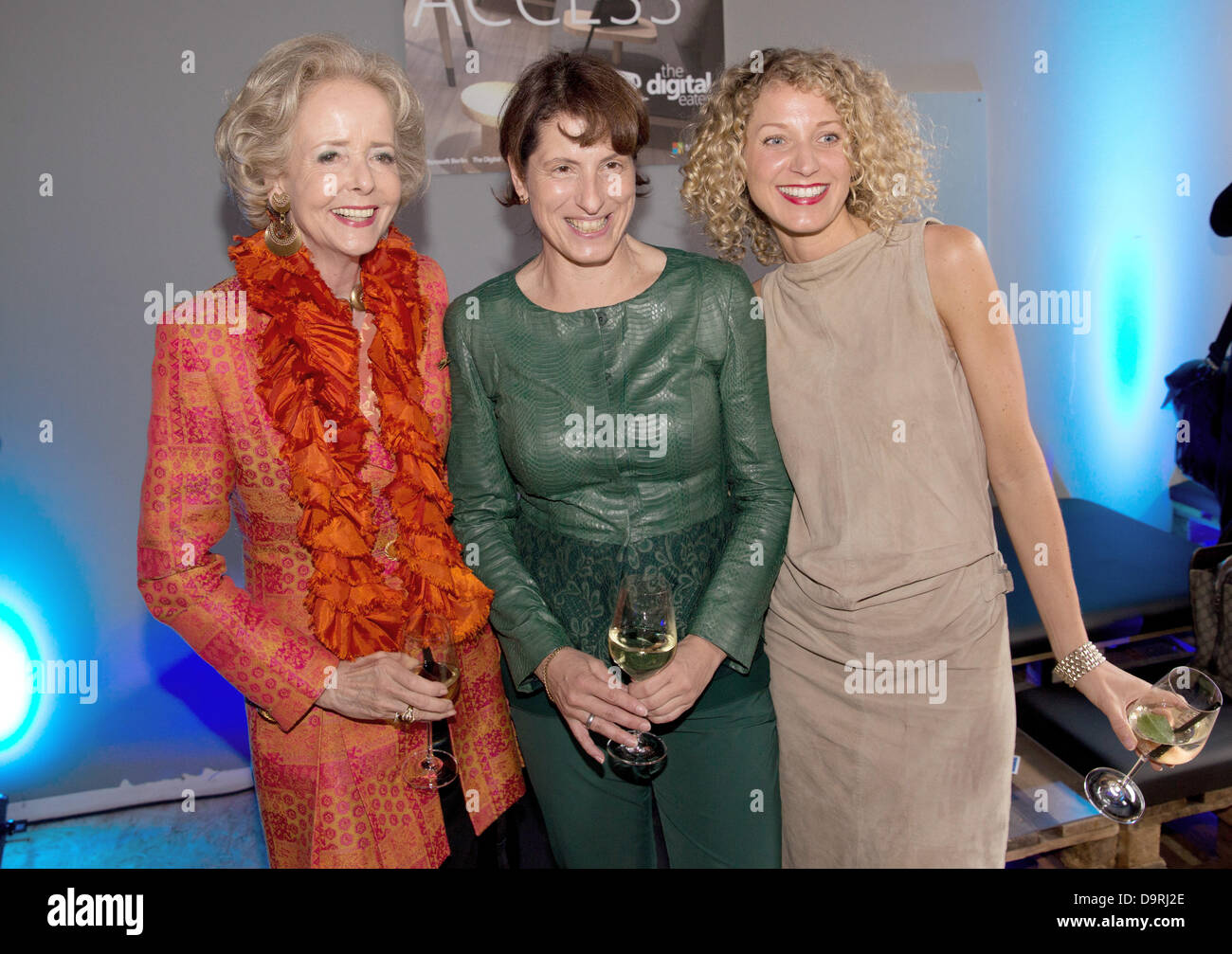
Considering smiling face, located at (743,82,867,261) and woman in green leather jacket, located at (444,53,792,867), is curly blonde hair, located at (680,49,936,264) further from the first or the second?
woman in green leather jacket, located at (444,53,792,867)

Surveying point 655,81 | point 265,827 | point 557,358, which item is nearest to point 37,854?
point 265,827

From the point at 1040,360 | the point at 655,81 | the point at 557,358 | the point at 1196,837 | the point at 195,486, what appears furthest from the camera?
the point at 1040,360

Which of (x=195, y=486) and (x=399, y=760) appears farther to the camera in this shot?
(x=399, y=760)

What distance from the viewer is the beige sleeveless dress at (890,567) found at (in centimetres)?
190

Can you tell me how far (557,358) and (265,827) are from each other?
1.11 m

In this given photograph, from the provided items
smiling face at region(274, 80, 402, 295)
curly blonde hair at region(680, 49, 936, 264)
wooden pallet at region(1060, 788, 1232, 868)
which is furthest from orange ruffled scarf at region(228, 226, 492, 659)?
wooden pallet at region(1060, 788, 1232, 868)

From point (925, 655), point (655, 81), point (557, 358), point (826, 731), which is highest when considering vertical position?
point (655, 81)

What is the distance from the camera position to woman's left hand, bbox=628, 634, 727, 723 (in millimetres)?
1777

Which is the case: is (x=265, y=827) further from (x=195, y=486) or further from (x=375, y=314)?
(x=375, y=314)

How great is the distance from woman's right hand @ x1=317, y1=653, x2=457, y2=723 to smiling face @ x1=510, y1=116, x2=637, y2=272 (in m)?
0.83

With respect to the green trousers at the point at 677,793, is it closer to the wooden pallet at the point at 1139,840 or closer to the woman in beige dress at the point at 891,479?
the woman in beige dress at the point at 891,479

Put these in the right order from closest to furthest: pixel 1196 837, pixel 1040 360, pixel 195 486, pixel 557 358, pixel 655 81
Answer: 1. pixel 195 486
2. pixel 557 358
3. pixel 1196 837
4. pixel 655 81
5. pixel 1040 360
